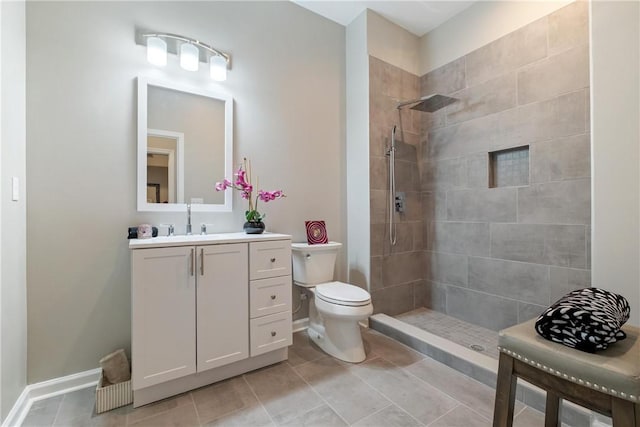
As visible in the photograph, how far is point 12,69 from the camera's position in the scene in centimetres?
136

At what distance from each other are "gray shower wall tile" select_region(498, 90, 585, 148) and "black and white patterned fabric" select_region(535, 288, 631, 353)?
1445 mm

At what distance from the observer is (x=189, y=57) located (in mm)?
1900

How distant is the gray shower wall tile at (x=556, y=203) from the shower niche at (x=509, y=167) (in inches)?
4.1

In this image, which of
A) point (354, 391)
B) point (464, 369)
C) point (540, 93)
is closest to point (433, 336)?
point (464, 369)

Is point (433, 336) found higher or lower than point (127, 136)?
lower

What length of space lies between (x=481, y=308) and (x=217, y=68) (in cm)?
286

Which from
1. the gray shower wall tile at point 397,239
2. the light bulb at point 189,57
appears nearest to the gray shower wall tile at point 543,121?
the gray shower wall tile at point 397,239

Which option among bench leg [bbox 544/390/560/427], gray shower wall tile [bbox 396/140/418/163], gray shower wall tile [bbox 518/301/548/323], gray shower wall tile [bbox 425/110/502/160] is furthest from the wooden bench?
gray shower wall tile [bbox 396/140/418/163]

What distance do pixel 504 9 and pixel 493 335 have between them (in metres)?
2.64

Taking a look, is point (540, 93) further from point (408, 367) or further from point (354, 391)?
point (354, 391)

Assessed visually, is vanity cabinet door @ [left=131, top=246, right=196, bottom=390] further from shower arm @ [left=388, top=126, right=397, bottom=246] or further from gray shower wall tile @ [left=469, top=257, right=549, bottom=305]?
gray shower wall tile @ [left=469, top=257, right=549, bottom=305]

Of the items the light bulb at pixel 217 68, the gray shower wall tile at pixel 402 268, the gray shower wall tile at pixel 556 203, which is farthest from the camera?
the gray shower wall tile at pixel 402 268

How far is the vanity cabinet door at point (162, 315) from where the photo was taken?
143 centimetres

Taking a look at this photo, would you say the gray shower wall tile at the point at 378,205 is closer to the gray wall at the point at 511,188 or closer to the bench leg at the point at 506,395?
the gray wall at the point at 511,188
